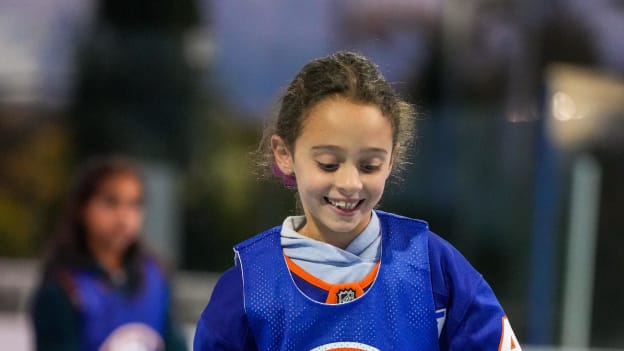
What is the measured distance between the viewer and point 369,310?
1.03m

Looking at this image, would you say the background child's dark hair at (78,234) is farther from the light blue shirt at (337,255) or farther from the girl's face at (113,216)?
the light blue shirt at (337,255)

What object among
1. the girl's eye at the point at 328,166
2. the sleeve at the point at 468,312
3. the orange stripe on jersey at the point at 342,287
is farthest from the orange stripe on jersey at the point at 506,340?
the girl's eye at the point at 328,166

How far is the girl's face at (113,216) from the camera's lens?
206 centimetres

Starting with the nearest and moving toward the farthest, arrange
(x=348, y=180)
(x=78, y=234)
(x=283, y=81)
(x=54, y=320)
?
(x=348, y=180)
(x=54, y=320)
(x=78, y=234)
(x=283, y=81)

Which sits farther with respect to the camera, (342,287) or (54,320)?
(54,320)

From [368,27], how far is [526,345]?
120cm

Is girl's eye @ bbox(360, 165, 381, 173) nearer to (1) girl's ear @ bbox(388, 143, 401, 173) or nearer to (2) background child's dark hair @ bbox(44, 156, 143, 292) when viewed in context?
(1) girl's ear @ bbox(388, 143, 401, 173)

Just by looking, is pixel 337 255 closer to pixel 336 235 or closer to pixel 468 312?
pixel 336 235

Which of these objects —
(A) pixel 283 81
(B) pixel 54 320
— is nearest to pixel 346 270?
(B) pixel 54 320

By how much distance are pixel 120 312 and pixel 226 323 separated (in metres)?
1.01

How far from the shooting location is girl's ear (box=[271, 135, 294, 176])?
110 cm

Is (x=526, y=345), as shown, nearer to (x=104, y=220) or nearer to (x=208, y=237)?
(x=208, y=237)

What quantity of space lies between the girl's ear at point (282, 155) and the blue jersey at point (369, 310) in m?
0.12

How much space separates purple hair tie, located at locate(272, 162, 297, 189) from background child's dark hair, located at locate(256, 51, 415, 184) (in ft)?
0.16
